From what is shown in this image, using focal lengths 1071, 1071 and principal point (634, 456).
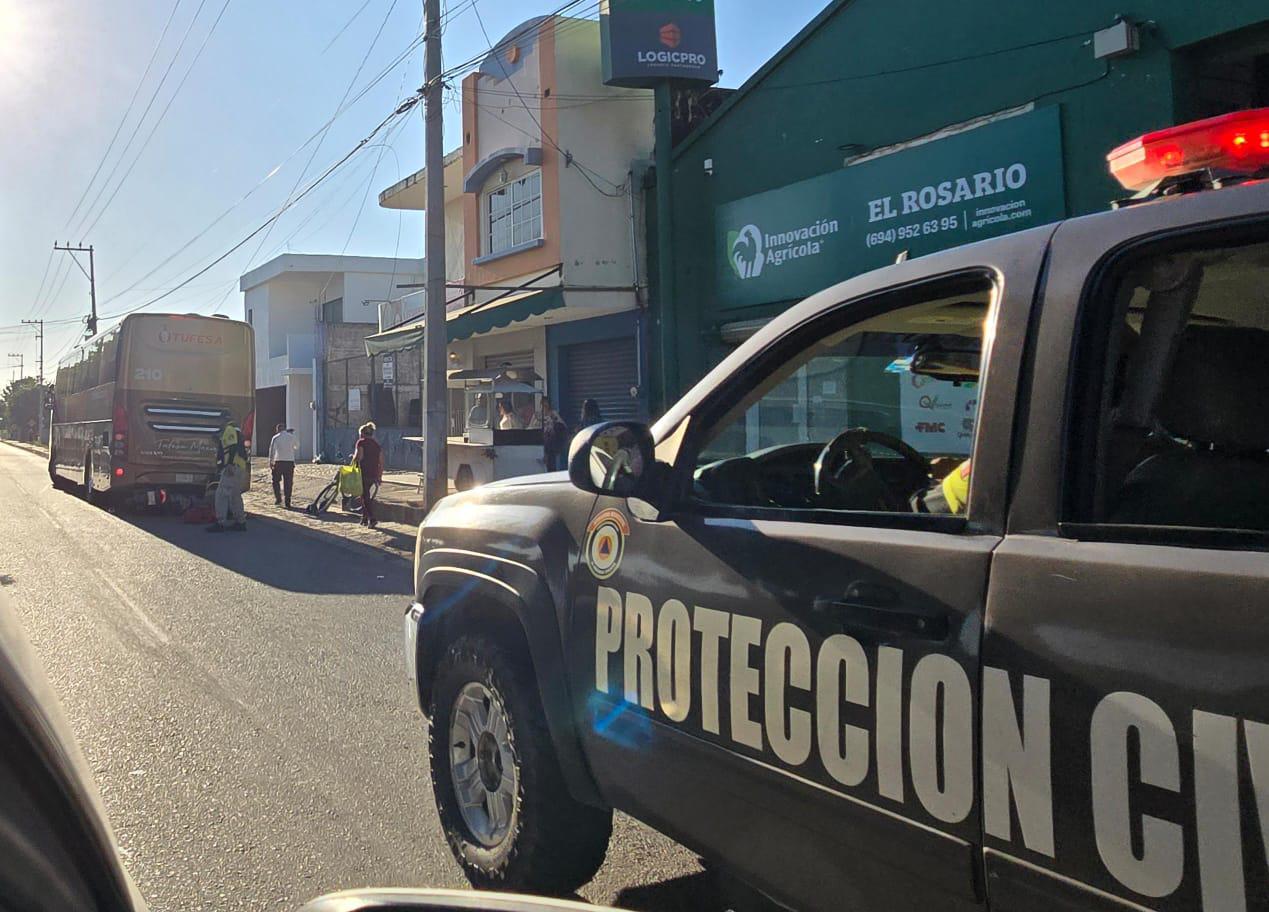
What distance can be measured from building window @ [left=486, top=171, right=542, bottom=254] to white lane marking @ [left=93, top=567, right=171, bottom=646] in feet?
31.1

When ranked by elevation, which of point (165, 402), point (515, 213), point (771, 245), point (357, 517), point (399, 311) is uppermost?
point (515, 213)

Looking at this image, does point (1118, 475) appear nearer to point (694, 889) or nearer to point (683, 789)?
point (683, 789)

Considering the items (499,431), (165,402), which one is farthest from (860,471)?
(165,402)

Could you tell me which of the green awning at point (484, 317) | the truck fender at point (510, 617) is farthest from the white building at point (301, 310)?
the truck fender at point (510, 617)

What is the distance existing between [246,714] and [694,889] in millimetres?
3005

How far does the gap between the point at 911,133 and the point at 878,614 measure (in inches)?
436

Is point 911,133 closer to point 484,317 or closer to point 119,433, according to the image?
point 484,317

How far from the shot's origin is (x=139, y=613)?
8.55 metres

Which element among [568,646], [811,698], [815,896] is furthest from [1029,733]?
[568,646]

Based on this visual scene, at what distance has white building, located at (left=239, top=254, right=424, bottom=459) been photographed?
39.3m

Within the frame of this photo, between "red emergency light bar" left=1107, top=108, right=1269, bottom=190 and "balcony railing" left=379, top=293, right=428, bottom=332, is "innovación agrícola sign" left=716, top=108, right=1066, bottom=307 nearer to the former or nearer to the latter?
"red emergency light bar" left=1107, top=108, right=1269, bottom=190

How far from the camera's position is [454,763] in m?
3.62

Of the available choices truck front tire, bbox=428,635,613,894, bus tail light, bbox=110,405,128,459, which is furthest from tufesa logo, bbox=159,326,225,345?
truck front tire, bbox=428,635,613,894

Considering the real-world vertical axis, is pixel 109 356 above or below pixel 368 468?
above
